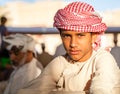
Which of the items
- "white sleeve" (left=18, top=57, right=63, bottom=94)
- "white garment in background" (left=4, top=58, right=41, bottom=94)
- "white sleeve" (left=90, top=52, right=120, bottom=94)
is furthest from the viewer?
"white garment in background" (left=4, top=58, right=41, bottom=94)

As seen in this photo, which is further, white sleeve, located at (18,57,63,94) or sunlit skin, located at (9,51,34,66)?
sunlit skin, located at (9,51,34,66)

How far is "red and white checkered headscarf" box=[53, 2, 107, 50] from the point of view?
313 centimetres

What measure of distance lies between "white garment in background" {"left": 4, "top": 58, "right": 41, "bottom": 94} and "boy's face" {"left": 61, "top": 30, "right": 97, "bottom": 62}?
1.67 meters

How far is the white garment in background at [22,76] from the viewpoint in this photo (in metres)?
4.79

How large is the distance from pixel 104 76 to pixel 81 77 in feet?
0.96

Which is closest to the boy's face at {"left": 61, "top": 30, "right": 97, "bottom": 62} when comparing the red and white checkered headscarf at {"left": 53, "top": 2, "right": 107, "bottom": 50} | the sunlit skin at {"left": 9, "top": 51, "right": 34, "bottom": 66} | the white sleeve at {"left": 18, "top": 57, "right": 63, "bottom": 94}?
the red and white checkered headscarf at {"left": 53, "top": 2, "right": 107, "bottom": 50}

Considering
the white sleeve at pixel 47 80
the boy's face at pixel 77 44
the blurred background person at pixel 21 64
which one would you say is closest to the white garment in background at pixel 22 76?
the blurred background person at pixel 21 64

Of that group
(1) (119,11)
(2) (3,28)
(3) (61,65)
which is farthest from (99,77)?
(1) (119,11)

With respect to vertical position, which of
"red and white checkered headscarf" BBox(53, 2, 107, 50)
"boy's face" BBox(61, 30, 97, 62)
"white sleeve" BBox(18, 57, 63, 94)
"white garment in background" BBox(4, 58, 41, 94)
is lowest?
"white garment in background" BBox(4, 58, 41, 94)

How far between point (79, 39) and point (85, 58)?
0.16 meters

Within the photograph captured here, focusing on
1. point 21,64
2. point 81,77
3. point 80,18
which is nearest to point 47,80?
point 81,77

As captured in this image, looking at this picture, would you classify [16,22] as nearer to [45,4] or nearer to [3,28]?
[45,4]

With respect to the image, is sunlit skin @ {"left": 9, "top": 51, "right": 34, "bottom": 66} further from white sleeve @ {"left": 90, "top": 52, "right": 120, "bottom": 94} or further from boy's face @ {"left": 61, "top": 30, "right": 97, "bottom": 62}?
white sleeve @ {"left": 90, "top": 52, "right": 120, "bottom": 94}

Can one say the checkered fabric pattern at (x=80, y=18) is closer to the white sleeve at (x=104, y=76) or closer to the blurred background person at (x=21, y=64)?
the white sleeve at (x=104, y=76)
